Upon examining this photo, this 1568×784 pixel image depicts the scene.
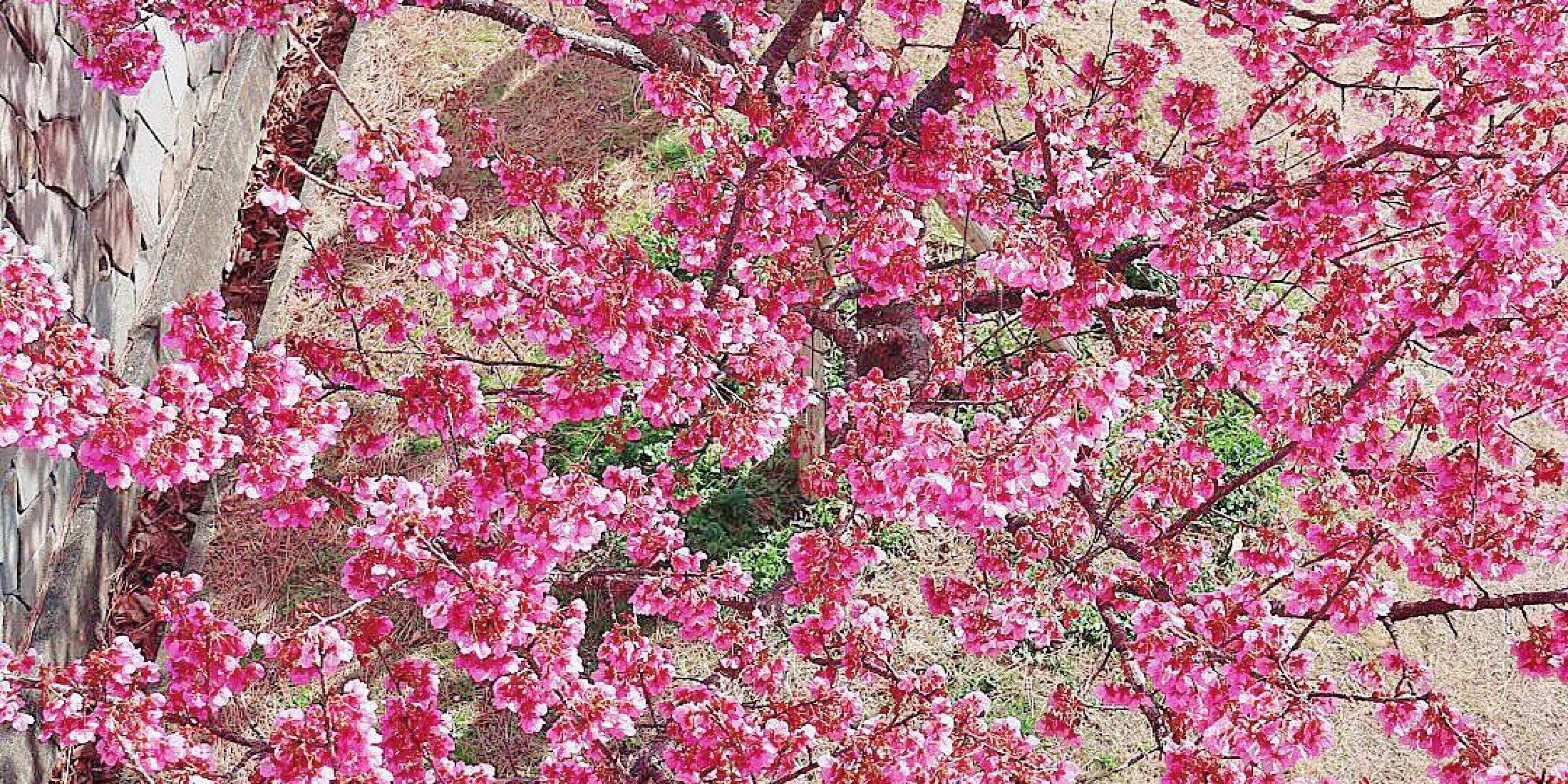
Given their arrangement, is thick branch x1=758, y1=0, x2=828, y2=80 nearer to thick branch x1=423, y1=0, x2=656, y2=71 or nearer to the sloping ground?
thick branch x1=423, y1=0, x2=656, y2=71

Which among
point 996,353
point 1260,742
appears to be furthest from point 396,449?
point 1260,742

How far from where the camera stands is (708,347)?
2.87 metres

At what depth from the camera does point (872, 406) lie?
2.95 metres

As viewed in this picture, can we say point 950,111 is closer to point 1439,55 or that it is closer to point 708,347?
point 708,347

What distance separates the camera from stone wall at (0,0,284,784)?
3.54 meters

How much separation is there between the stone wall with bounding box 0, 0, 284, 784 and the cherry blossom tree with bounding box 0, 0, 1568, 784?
35 cm

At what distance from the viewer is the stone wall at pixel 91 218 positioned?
354 cm

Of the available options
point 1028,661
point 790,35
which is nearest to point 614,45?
point 790,35

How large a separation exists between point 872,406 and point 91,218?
2.48m

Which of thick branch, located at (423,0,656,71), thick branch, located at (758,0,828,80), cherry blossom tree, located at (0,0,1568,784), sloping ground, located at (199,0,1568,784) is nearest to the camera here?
cherry blossom tree, located at (0,0,1568,784)

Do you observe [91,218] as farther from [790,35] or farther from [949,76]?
[949,76]

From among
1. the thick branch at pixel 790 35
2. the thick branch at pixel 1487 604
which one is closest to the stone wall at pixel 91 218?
the thick branch at pixel 790 35

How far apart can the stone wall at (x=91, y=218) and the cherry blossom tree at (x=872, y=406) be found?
0.35 metres

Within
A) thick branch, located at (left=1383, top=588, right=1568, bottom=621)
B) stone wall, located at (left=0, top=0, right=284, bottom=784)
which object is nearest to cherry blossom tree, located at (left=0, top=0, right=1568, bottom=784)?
thick branch, located at (left=1383, top=588, right=1568, bottom=621)
